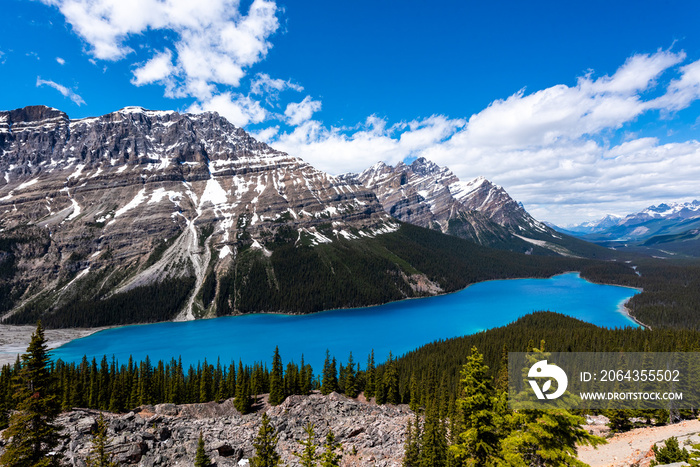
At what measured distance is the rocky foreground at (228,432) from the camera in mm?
36281

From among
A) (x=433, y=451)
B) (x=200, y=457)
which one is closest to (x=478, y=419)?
(x=433, y=451)

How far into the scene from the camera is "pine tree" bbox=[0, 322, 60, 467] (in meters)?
18.7

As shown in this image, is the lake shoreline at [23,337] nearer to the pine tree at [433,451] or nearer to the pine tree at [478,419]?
the pine tree at [433,451]

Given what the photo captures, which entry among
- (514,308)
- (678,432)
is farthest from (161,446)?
(514,308)

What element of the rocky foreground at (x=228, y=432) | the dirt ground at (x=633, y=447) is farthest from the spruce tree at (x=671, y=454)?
the rocky foreground at (x=228, y=432)

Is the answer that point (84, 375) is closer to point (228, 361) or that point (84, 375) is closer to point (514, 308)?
point (228, 361)

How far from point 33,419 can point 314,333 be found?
129 meters

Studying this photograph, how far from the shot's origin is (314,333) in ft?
474

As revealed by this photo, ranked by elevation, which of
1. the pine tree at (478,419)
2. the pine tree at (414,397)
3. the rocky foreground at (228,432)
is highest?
the pine tree at (478,419)

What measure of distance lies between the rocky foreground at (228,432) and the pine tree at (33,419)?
15.2 metres

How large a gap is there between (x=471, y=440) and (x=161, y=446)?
124 ft

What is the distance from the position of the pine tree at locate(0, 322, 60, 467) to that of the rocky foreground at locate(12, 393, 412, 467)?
600 inches

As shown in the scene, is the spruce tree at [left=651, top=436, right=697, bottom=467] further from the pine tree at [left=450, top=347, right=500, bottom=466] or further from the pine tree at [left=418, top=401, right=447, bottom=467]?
the pine tree at [left=418, top=401, right=447, bottom=467]

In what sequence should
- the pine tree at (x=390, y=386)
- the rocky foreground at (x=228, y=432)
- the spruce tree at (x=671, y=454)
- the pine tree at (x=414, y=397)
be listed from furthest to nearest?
the pine tree at (x=390, y=386) < the pine tree at (x=414, y=397) < the rocky foreground at (x=228, y=432) < the spruce tree at (x=671, y=454)
